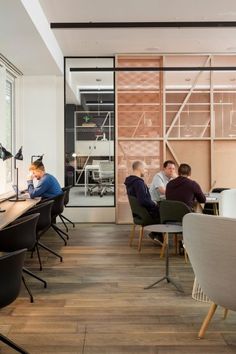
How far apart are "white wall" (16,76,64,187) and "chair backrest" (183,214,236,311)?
18.3ft

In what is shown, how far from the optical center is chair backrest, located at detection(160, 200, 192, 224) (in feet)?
15.7

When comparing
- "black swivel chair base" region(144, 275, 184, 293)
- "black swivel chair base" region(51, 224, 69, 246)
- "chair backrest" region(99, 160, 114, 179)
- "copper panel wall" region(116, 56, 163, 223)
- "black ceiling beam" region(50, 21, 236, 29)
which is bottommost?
"black swivel chair base" region(144, 275, 184, 293)

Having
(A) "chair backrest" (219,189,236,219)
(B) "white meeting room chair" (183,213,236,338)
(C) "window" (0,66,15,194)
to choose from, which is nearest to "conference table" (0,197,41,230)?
(C) "window" (0,66,15,194)

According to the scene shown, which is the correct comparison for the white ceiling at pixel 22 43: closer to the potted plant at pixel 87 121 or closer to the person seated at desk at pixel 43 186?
the potted plant at pixel 87 121

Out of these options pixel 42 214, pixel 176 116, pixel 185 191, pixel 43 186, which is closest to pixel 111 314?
pixel 42 214

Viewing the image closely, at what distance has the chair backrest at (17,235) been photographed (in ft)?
11.5

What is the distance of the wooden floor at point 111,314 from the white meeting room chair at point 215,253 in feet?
1.52

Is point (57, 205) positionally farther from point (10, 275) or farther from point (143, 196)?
point (10, 275)

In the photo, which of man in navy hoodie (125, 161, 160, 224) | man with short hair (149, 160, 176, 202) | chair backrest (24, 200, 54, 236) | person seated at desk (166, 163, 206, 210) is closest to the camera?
chair backrest (24, 200, 54, 236)

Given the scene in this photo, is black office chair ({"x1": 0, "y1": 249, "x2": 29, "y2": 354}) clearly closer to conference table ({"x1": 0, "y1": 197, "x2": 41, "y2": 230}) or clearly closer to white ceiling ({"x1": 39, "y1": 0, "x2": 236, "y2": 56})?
conference table ({"x1": 0, "y1": 197, "x2": 41, "y2": 230})

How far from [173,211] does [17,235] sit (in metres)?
2.04

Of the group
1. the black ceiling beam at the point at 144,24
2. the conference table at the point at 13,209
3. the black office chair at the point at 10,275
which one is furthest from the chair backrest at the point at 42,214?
the black ceiling beam at the point at 144,24

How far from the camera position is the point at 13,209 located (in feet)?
15.6

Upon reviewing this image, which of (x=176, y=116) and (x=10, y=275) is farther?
(x=176, y=116)
